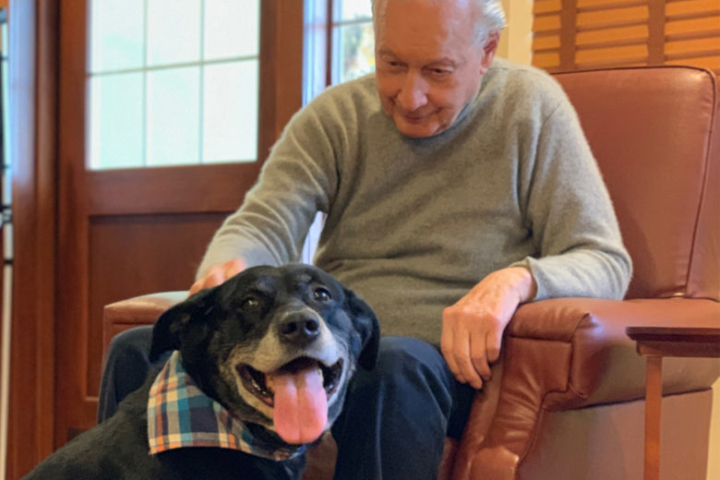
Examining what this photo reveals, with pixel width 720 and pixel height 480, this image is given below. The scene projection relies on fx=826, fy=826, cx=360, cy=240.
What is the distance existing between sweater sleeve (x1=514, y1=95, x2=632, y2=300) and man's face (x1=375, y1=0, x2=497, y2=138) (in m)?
0.18

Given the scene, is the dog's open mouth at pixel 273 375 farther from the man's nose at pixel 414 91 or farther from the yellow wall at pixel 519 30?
the yellow wall at pixel 519 30

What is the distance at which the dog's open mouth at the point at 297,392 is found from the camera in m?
1.14

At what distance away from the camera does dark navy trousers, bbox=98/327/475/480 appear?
1177mm

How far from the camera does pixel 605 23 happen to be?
2.27m

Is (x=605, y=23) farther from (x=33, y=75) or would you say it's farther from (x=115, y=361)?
(x=33, y=75)

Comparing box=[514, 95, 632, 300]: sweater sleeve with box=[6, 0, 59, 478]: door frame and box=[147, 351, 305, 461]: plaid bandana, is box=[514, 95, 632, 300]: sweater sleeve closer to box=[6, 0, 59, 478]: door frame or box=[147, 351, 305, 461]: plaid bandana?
box=[147, 351, 305, 461]: plaid bandana

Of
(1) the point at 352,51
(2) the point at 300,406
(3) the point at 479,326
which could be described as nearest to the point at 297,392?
(2) the point at 300,406

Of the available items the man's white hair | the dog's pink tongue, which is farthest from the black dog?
the man's white hair

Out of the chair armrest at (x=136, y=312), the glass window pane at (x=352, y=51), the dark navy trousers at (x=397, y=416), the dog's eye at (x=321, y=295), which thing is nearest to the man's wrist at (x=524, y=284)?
the dark navy trousers at (x=397, y=416)

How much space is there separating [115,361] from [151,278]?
5.47 ft

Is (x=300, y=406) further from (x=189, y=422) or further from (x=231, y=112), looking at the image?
(x=231, y=112)

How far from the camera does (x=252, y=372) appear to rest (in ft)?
3.99

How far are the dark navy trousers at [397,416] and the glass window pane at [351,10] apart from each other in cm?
179

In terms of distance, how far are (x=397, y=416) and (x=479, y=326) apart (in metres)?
0.19
